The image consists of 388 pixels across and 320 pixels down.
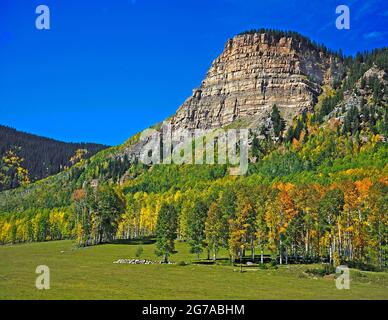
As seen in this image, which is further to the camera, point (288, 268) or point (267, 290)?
point (288, 268)

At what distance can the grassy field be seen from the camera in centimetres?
4428

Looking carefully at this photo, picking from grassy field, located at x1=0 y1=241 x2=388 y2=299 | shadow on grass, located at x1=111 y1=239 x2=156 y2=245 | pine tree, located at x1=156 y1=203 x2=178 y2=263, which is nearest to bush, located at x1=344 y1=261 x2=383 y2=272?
grassy field, located at x1=0 y1=241 x2=388 y2=299

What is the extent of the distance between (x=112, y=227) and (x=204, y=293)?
245ft

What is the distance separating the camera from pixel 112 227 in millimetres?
116250

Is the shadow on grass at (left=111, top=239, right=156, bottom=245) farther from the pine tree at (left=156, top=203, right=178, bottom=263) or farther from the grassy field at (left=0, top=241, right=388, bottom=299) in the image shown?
the grassy field at (left=0, top=241, right=388, bottom=299)

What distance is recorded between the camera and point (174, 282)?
178 ft

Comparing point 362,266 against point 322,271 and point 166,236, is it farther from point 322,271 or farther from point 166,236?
point 166,236

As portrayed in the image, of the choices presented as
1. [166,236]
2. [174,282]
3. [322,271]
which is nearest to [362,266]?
[322,271]

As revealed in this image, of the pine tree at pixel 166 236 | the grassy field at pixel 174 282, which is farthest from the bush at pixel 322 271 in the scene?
the pine tree at pixel 166 236

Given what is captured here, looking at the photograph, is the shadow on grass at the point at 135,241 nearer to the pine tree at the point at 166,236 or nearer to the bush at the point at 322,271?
the pine tree at the point at 166,236

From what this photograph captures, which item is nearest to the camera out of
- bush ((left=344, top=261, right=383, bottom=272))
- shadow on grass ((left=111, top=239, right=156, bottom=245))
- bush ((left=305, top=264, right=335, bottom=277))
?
bush ((left=305, top=264, right=335, bottom=277))
